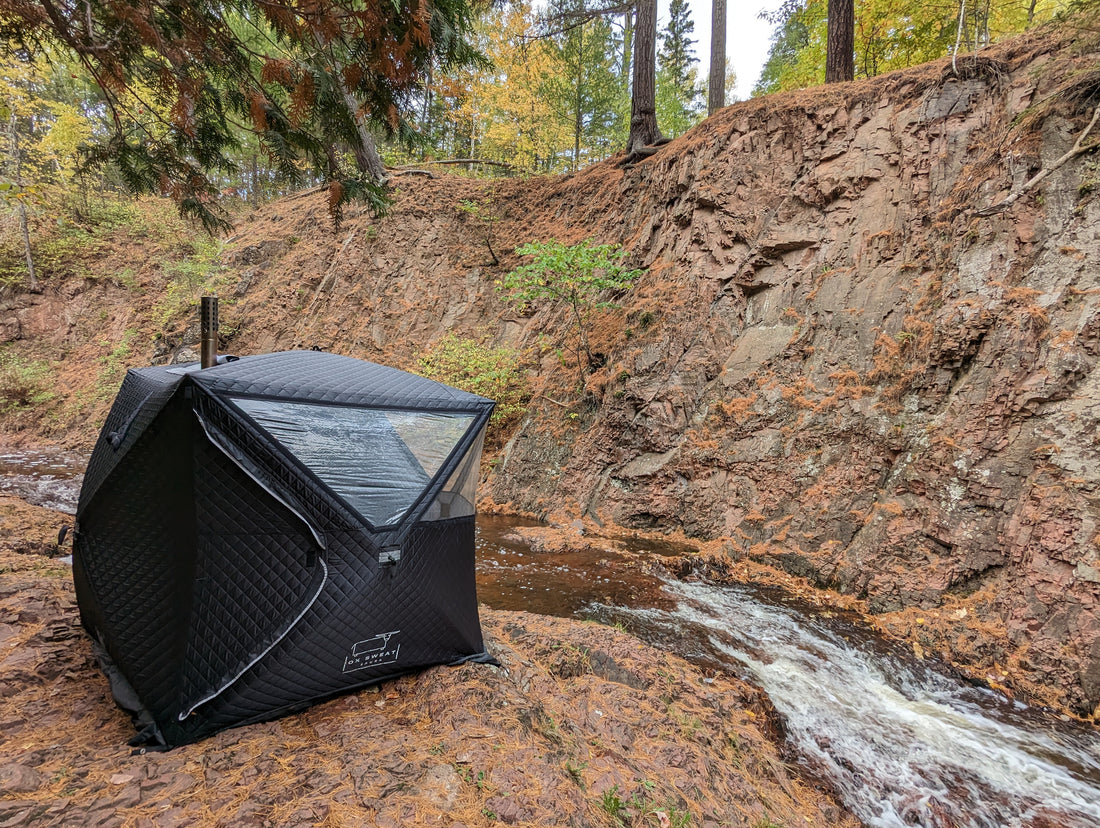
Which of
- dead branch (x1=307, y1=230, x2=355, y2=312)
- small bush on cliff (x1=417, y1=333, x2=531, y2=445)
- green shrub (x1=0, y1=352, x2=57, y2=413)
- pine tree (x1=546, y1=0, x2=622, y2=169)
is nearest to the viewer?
small bush on cliff (x1=417, y1=333, x2=531, y2=445)

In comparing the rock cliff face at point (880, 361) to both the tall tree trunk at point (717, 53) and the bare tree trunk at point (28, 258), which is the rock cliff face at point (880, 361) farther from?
the bare tree trunk at point (28, 258)

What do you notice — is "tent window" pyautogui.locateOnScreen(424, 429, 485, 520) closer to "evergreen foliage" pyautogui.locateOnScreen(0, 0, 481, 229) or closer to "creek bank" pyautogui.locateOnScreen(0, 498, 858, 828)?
"creek bank" pyautogui.locateOnScreen(0, 498, 858, 828)

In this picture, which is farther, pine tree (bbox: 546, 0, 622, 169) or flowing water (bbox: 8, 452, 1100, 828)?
pine tree (bbox: 546, 0, 622, 169)

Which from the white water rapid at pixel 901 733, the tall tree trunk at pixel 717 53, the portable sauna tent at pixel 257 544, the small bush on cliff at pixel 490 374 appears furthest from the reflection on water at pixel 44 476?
the tall tree trunk at pixel 717 53

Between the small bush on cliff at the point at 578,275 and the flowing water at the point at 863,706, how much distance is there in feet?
16.8

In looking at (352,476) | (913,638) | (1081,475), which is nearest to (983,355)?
(1081,475)

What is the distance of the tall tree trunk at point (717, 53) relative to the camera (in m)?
11.8

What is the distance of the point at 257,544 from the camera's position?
2094mm

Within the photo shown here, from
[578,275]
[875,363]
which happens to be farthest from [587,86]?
[875,363]

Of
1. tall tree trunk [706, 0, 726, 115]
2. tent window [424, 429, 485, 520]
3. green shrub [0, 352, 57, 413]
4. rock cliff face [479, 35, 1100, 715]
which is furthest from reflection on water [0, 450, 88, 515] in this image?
tall tree trunk [706, 0, 726, 115]

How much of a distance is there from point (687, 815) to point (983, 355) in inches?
221

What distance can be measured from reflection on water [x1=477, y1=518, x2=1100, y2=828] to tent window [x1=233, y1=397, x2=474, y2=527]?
2703 mm

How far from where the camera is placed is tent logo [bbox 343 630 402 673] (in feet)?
7.61

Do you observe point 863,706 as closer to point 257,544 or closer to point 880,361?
point 257,544
